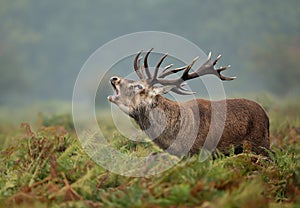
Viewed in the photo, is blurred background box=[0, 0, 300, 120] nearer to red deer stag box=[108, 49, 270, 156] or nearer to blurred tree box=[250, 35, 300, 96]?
blurred tree box=[250, 35, 300, 96]

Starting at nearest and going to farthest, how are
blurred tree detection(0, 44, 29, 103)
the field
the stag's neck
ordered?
the field
the stag's neck
blurred tree detection(0, 44, 29, 103)

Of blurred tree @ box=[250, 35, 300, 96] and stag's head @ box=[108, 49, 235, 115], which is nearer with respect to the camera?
stag's head @ box=[108, 49, 235, 115]

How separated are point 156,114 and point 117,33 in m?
67.7

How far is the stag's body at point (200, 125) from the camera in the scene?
779 cm

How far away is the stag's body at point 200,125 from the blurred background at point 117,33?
46154mm

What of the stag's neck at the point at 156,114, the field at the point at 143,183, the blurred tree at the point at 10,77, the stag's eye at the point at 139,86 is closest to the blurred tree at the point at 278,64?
the blurred tree at the point at 10,77

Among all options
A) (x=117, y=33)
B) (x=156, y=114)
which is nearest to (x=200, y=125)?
(x=156, y=114)

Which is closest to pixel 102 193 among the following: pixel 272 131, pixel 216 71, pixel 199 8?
pixel 216 71

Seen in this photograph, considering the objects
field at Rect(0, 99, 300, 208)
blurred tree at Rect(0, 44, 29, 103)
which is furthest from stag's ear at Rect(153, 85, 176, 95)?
blurred tree at Rect(0, 44, 29, 103)

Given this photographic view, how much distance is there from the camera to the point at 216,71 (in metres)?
8.20

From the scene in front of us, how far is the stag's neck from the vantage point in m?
7.90

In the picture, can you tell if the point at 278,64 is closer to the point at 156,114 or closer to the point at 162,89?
the point at 162,89

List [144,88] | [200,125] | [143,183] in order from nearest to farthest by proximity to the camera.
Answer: [143,183], [200,125], [144,88]

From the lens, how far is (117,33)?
74625 millimetres
